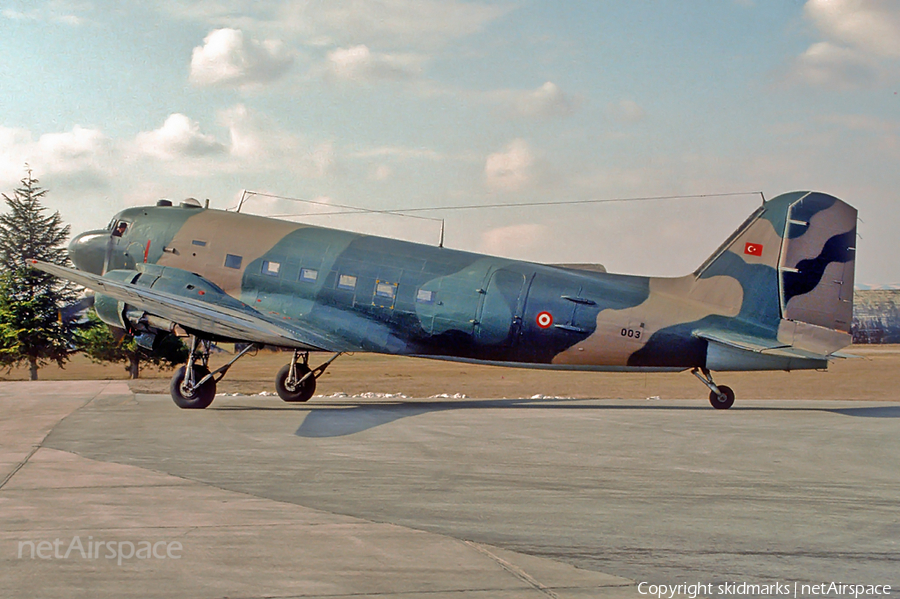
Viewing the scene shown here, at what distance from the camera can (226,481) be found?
32.8 ft

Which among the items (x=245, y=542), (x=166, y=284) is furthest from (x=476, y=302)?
(x=245, y=542)

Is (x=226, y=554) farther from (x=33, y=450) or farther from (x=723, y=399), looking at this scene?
(x=723, y=399)

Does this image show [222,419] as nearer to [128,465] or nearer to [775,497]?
[128,465]

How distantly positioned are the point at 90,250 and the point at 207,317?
24.2 ft

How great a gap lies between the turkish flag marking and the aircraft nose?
19049mm

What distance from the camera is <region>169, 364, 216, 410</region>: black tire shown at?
19953 mm

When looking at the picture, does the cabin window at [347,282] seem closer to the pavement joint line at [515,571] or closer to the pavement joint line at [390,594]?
the pavement joint line at [515,571]

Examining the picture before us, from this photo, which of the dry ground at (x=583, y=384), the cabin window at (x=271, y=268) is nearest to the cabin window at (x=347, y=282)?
the cabin window at (x=271, y=268)

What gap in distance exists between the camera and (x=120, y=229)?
23.7m

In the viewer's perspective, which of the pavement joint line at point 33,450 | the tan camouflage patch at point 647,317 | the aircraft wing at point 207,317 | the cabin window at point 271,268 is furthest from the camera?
the cabin window at point 271,268

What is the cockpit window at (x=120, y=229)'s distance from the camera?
23688 millimetres

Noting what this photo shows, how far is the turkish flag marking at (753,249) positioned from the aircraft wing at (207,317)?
11132 mm

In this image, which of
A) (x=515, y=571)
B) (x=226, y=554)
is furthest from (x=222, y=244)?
(x=515, y=571)

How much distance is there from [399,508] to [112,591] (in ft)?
11.8
